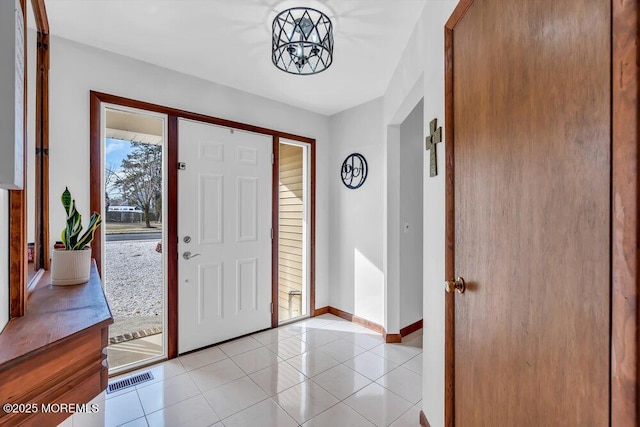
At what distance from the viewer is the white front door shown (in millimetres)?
2494

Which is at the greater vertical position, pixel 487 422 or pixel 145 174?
pixel 145 174

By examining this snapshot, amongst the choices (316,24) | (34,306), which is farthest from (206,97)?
(34,306)

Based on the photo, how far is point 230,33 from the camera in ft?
6.33

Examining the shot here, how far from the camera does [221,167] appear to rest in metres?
2.70

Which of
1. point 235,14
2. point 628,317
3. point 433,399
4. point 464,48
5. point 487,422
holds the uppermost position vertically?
point 235,14

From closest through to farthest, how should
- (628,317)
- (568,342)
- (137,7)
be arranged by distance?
1. (628,317)
2. (568,342)
3. (137,7)

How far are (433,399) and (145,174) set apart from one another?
103 inches

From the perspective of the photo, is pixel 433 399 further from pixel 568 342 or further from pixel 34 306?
pixel 34 306

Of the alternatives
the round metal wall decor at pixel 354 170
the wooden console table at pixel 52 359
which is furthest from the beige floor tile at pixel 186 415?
the round metal wall decor at pixel 354 170

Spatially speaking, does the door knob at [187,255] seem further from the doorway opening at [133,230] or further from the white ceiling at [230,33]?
the white ceiling at [230,33]

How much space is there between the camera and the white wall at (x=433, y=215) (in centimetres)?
142

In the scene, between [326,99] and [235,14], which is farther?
[326,99]

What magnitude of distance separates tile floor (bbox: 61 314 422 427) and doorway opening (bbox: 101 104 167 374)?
44 cm

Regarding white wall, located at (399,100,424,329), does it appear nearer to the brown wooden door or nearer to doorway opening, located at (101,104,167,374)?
the brown wooden door
